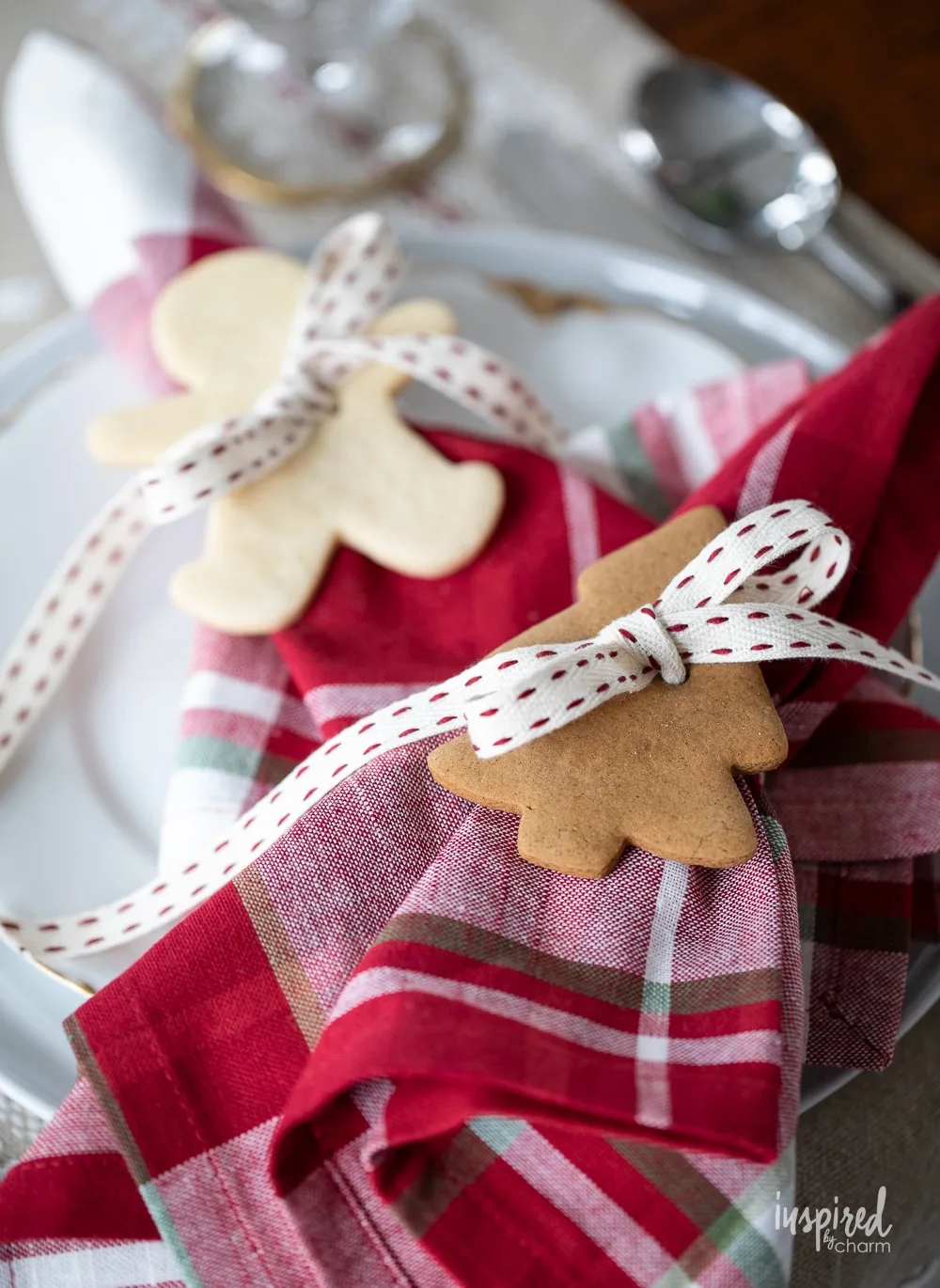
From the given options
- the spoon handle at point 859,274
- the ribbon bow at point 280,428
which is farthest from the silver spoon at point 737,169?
the ribbon bow at point 280,428

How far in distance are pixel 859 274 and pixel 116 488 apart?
493 mm

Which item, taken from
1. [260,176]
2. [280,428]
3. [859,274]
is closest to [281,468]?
[280,428]

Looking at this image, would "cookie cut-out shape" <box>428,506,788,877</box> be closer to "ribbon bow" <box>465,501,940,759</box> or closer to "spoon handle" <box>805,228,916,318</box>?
"ribbon bow" <box>465,501,940,759</box>

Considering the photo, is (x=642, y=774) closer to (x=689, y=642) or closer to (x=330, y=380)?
(x=689, y=642)

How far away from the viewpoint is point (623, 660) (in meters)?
0.39

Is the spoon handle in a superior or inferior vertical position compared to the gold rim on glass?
inferior

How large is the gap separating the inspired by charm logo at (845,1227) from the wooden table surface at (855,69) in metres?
0.65

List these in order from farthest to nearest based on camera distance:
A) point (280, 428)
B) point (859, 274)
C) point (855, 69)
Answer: point (855, 69) < point (859, 274) < point (280, 428)

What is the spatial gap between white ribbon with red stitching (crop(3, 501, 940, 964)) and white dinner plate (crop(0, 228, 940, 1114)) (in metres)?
0.04

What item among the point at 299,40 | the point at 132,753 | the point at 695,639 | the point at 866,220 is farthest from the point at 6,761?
the point at 866,220

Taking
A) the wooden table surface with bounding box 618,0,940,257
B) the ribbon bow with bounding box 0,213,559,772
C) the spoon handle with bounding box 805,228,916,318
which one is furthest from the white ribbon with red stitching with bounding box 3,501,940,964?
the wooden table surface with bounding box 618,0,940,257

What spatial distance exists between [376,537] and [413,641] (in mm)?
49

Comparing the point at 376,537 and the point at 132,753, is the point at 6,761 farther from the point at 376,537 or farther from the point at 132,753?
the point at 376,537

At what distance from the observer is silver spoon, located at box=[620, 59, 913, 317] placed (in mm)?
741
